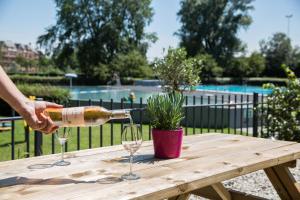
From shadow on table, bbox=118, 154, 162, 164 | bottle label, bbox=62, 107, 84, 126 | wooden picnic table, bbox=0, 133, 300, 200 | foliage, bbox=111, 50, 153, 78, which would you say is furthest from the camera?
foliage, bbox=111, 50, 153, 78

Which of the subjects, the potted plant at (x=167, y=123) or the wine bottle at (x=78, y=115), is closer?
the wine bottle at (x=78, y=115)

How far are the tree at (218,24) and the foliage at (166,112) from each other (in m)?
46.9

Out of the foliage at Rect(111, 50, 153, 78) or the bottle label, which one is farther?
the foliage at Rect(111, 50, 153, 78)

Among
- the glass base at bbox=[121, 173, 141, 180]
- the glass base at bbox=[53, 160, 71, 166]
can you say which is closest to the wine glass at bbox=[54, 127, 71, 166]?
the glass base at bbox=[53, 160, 71, 166]

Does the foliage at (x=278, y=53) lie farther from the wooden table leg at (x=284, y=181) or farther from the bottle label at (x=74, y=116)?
the bottle label at (x=74, y=116)

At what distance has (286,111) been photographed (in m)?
6.75

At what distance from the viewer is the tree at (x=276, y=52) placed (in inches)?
1839

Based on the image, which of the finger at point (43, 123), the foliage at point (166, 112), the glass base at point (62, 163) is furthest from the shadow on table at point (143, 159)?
the finger at point (43, 123)

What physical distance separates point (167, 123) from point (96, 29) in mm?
44410

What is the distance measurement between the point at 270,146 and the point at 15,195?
1.69 metres

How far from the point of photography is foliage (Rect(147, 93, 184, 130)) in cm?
219

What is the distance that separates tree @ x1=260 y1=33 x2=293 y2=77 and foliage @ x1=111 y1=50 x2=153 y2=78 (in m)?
14.3

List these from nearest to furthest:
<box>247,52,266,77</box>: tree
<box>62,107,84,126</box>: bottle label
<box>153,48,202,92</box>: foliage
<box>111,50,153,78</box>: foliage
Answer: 1. <box>62,107,84,126</box>: bottle label
2. <box>153,48,202,92</box>: foliage
3. <box>111,50,153,78</box>: foliage
4. <box>247,52,266,77</box>: tree

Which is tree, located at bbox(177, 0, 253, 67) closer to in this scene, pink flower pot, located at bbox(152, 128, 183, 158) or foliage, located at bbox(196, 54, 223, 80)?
foliage, located at bbox(196, 54, 223, 80)
